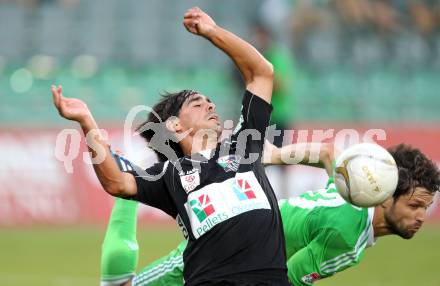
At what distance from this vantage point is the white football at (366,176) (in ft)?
17.3

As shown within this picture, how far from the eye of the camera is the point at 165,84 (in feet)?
53.3

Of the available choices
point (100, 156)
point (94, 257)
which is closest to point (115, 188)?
point (100, 156)

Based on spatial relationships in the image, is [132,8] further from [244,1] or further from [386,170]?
[386,170]

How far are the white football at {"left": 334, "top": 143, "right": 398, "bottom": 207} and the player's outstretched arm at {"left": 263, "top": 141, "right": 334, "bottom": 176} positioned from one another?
2.62 feet

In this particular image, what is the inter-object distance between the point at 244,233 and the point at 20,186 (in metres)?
9.06

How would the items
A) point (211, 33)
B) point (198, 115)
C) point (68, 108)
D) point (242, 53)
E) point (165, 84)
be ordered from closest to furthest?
1. point (68, 108)
2. point (211, 33)
3. point (242, 53)
4. point (198, 115)
5. point (165, 84)

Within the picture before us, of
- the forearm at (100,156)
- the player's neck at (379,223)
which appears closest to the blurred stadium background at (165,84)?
the player's neck at (379,223)

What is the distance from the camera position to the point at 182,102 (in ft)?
18.2

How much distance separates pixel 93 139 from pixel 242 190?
36.1 inches

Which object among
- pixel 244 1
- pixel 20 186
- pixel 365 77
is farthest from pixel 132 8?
pixel 20 186

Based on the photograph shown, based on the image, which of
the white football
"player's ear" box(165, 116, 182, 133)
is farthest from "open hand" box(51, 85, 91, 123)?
the white football

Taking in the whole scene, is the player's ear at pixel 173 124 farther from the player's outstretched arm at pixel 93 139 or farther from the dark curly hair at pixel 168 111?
the player's outstretched arm at pixel 93 139

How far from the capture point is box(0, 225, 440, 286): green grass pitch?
974cm

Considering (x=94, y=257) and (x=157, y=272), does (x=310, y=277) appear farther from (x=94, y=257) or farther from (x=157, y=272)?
(x=94, y=257)
